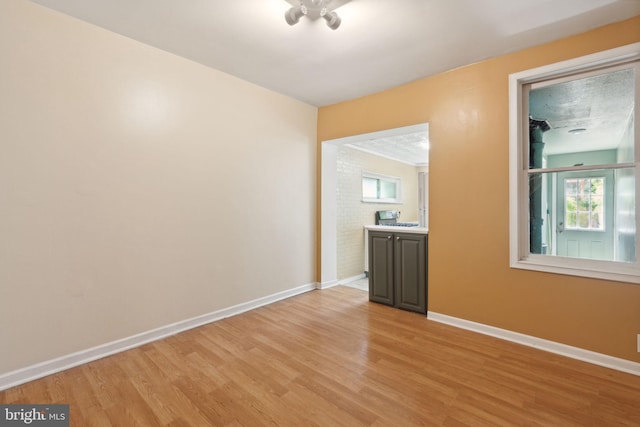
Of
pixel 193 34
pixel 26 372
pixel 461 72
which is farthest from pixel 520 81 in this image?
pixel 26 372

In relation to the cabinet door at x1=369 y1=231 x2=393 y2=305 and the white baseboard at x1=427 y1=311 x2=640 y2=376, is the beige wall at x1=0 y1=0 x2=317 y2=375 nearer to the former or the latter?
the cabinet door at x1=369 y1=231 x2=393 y2=305

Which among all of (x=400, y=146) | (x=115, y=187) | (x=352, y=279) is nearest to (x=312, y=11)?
(x=115, y=187)

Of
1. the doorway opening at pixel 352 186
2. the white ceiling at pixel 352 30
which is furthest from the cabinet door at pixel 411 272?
the white ceiling at pixel 352 30

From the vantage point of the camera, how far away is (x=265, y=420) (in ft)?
5.34

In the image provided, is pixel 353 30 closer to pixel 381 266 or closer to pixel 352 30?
pixel 352 30

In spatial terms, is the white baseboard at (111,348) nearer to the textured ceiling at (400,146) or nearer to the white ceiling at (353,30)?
the white ceiling at (353,30)

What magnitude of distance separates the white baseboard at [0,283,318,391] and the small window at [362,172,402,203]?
10.1ft

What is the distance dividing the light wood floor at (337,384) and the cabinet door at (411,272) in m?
0.54

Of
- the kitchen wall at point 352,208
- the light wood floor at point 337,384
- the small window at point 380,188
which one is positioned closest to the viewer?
the light wood floor at point 337,384

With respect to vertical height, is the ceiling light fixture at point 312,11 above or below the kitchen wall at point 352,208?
above

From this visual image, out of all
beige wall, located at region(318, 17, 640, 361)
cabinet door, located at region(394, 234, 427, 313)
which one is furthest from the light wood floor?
cabinet door, located at region(394, 234, 427, 313)

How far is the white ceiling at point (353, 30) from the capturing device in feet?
6.61

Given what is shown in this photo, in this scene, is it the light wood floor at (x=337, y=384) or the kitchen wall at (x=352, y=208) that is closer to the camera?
the light wood floor at (x=337, y=384)

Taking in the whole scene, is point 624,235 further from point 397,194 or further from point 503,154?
point 397,194
